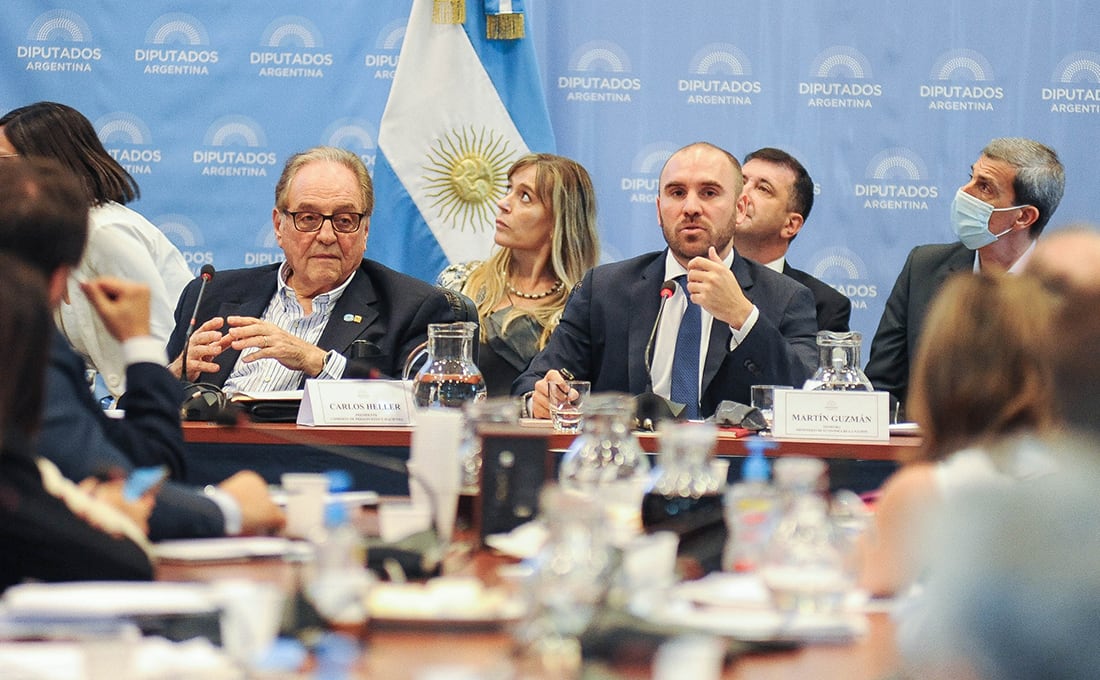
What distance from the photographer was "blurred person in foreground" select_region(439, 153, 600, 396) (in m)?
4.98

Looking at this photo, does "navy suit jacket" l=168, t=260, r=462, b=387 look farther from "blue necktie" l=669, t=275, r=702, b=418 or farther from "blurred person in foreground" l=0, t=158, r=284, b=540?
"blurred person in foreground" l=0, t=158, r=284, b=540

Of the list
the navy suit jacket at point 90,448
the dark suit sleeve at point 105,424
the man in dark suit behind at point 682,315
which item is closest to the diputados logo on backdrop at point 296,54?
the man in dark suit behind at point 682,315

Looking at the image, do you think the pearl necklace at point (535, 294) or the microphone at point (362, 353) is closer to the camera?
the microphone at point (362, 353)

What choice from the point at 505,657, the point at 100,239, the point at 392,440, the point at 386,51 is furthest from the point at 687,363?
the point at 505,657

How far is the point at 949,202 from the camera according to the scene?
5.80 m

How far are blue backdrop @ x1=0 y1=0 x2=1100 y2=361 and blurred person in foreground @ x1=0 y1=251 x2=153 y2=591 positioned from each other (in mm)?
4189

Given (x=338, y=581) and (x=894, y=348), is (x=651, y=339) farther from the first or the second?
(x=338, y=581)

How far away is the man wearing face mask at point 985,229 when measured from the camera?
5.07 meters

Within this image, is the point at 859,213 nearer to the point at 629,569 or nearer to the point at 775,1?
the point at 775,1

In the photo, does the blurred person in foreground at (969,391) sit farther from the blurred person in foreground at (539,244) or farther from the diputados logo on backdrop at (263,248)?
the diputados logo on backdrop at (263,248)

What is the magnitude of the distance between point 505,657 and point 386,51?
4.70 metres

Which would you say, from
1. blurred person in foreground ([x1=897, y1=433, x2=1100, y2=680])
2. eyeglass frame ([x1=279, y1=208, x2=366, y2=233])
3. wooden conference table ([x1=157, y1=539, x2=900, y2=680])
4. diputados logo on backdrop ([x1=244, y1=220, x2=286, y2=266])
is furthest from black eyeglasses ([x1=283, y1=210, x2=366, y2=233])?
blurred person in foreground ([x1=897, y1=433, x2=1100, y2=680])

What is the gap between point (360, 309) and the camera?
4.23 metres

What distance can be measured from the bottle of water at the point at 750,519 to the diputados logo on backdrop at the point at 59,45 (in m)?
4.62
